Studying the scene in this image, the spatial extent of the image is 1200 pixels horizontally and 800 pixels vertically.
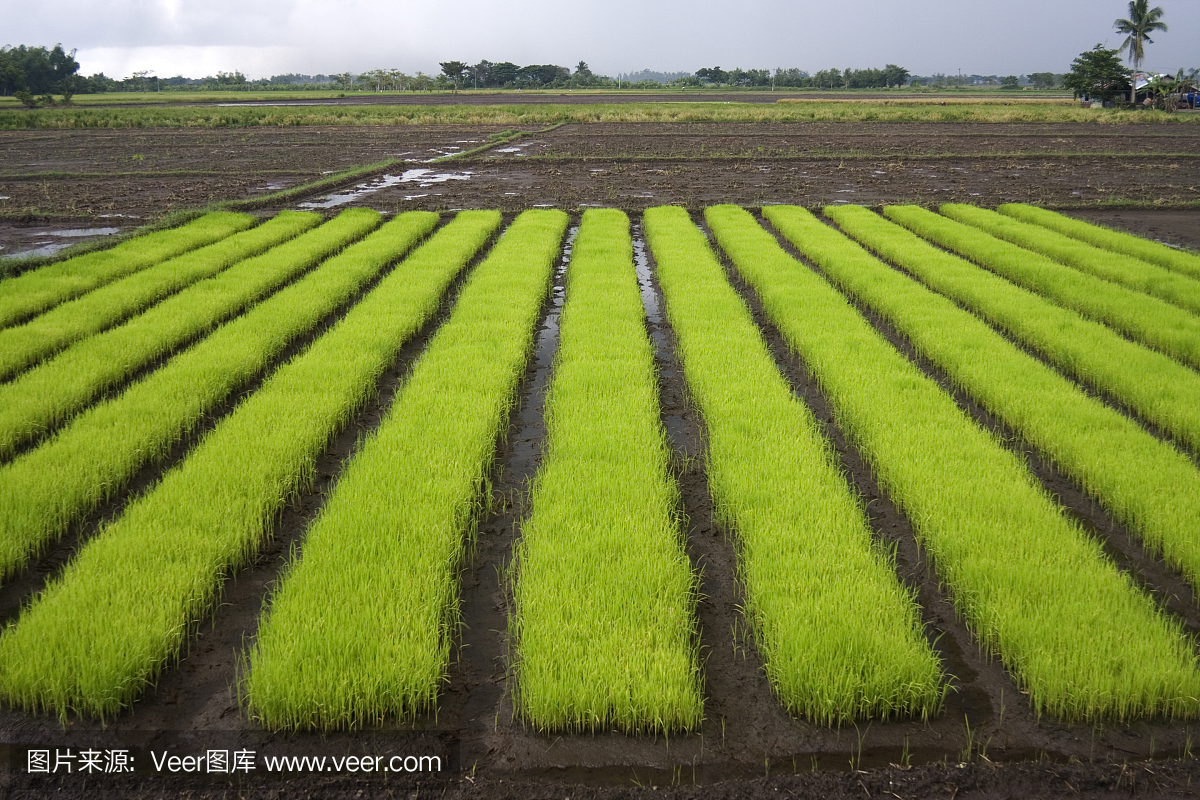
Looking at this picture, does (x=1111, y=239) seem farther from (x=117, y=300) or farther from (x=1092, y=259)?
(x=117, y=300)

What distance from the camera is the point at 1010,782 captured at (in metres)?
2.46

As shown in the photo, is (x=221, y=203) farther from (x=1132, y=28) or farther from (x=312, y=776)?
(x=1132, y=28)

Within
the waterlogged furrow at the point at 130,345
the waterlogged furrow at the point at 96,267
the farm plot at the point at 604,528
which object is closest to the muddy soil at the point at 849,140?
the waterlogged furrow at the point at 96,267

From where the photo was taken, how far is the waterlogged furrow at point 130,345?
5.01 m

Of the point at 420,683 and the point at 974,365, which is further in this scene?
the point at 974,365

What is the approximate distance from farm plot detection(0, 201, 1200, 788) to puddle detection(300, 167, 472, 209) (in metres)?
8.29

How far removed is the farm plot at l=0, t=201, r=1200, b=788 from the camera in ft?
8.88

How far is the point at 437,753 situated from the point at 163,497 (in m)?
2.26

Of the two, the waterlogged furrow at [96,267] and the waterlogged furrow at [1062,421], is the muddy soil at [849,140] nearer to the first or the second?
the waterlogged furrow at [96,267]

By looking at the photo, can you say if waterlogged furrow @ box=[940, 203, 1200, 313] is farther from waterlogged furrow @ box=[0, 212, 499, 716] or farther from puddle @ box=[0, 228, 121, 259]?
puddle @ box=[0, 228, 121, 259]

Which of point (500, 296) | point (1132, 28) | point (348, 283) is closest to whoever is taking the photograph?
point (500, 296)

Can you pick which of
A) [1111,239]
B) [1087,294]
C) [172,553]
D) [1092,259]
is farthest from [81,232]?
[1111,239]

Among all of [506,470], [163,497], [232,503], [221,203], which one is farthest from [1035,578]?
[221,203]

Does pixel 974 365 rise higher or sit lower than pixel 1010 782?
higher
